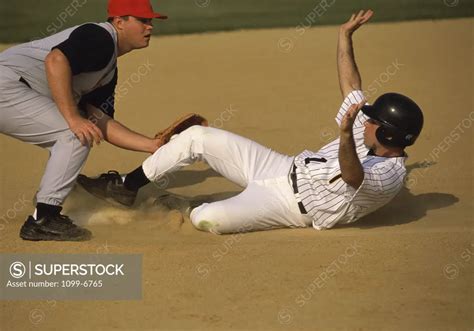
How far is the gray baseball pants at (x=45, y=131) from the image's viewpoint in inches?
208

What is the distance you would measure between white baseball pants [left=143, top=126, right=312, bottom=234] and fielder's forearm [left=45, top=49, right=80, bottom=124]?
0.62 m

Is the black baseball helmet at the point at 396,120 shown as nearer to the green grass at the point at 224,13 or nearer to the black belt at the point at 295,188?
the black belt at the point at 295,188

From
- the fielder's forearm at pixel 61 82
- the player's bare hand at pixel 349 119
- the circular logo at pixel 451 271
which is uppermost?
the player's bare hand at pixel 349 119

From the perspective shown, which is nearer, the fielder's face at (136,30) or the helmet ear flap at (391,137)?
the helmet ear flap at (391,137)

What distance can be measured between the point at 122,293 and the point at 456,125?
399 cm

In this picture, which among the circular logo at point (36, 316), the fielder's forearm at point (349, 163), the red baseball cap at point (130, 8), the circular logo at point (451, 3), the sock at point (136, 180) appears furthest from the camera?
the circular logo at point (451, 3)

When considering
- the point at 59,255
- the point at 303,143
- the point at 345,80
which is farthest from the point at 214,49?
the point at 59,255

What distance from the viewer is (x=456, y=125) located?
7691 millimetres

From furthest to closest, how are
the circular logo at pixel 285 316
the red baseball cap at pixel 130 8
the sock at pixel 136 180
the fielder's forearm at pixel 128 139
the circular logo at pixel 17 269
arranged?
1. the fielder's forearm at pixel 128 139
2. the sock at pixel 136 180
3. the red baseball cap at pixel 130 8
4. the circular logo at pixel 17 269
5. the circular logo at pixel 285 316

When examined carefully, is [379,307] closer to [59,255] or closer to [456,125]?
[59,255]

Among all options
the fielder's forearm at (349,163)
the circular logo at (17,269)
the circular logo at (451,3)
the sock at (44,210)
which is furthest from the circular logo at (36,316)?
the circular logo at (451,3)

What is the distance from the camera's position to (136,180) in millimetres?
5758

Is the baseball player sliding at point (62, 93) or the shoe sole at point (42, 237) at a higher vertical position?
the baseball player sliding at point (62, 93)

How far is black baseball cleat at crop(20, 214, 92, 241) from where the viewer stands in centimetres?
527
